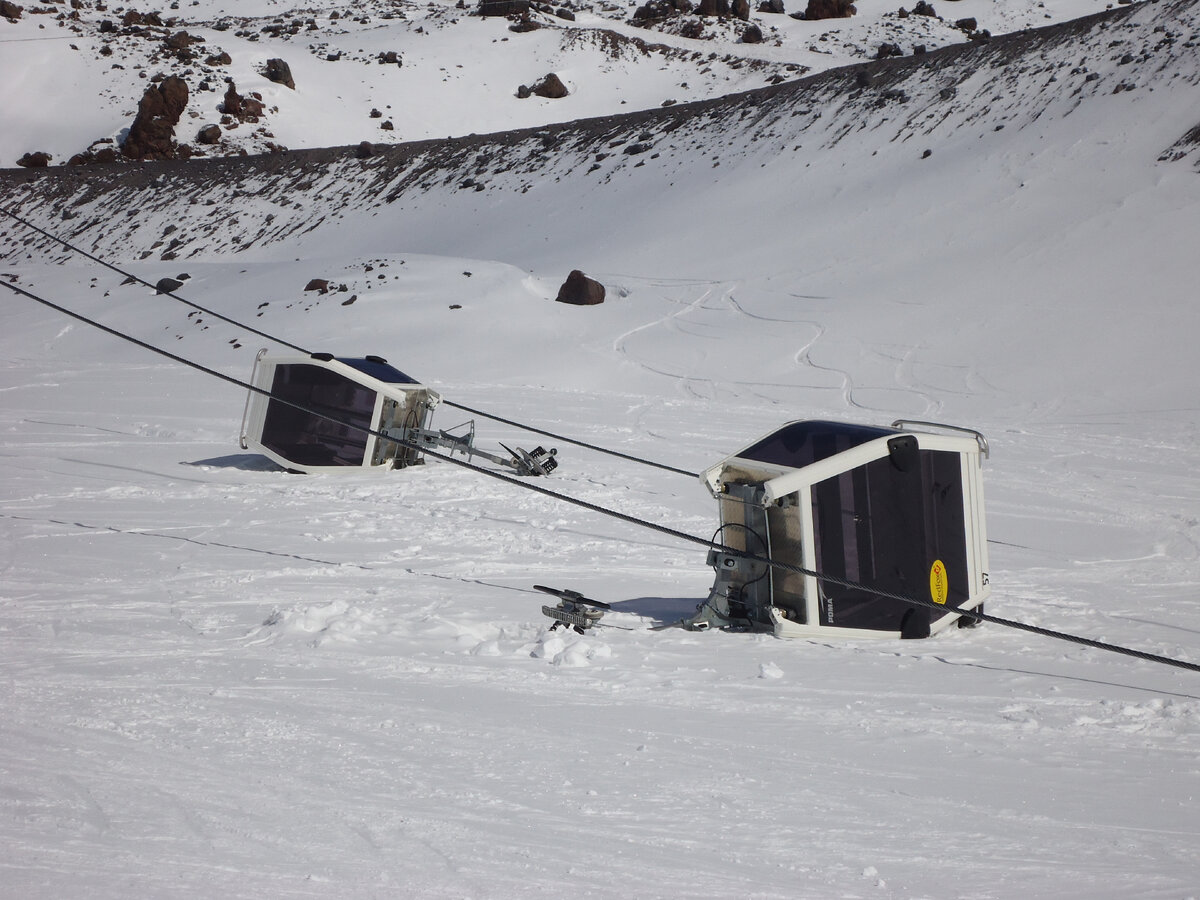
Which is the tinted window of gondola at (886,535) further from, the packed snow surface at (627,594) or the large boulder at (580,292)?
the large boulder at (580,292)

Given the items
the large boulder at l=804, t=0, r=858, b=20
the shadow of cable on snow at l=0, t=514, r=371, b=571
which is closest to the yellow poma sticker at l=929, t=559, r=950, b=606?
the shadow of cable on snow at l=0, t=514, r=371, b=571

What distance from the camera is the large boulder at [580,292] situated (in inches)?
929

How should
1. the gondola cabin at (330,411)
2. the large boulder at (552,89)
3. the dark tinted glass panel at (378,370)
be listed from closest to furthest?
the gondola cabin at (330,411)
the dark tinted glass panel at (378,370)
the large boulder at (552,89)

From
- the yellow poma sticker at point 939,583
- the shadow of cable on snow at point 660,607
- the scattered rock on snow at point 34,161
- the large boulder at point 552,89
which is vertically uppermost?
the large boulder at point 552,89

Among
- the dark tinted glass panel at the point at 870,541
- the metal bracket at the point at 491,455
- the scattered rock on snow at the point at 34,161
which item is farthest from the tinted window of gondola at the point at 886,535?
the scattered rock on snow at the point at 34,161

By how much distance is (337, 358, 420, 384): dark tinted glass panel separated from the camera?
37.3ft

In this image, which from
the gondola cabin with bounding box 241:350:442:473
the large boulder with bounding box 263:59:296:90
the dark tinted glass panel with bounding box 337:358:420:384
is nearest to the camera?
Answer: the gondola cabin with bounding box 241:350:442:473

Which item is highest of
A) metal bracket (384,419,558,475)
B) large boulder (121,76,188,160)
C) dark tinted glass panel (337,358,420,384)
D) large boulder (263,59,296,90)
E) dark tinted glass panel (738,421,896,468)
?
large boulder (263,59,296,90)

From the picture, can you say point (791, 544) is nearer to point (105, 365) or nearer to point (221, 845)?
point (221, 845)

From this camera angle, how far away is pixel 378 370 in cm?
1154

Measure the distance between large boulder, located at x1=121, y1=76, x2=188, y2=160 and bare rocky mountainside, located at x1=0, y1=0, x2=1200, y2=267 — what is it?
0.64 feet

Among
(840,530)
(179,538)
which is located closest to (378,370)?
(179,538)

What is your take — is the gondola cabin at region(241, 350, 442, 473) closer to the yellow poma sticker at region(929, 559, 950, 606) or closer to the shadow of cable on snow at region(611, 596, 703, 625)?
the shadow of cable on snow at region(611, 596, 703, 625)

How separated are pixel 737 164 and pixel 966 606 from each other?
26.6m
